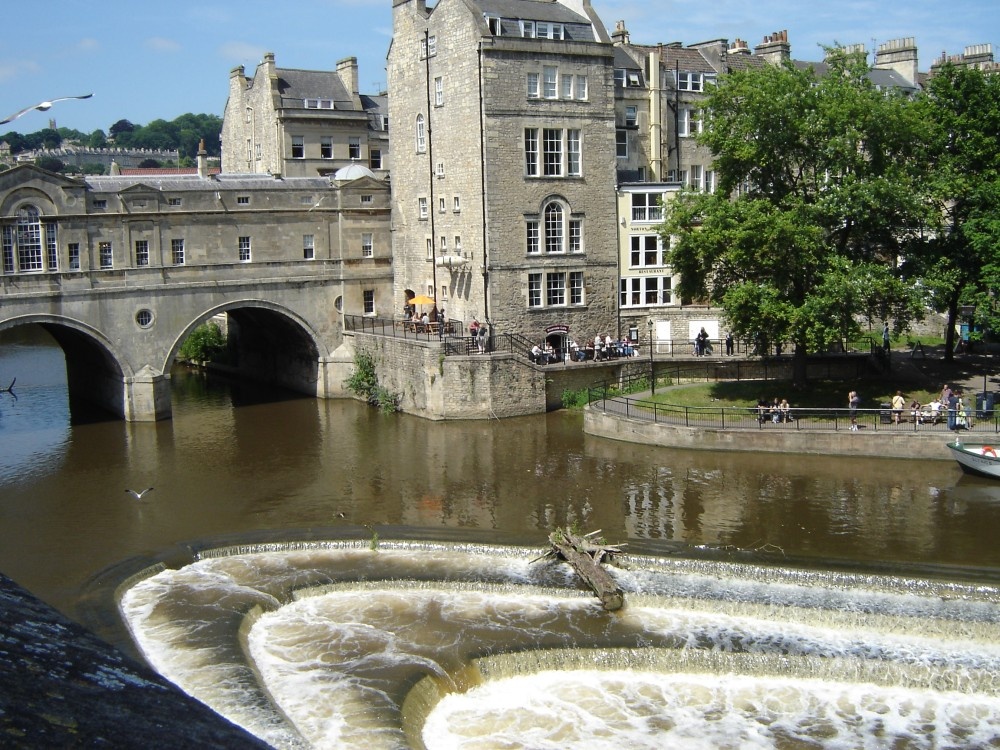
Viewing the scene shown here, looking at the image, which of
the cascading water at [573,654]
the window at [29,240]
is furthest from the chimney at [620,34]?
the cascading water at [573,654]

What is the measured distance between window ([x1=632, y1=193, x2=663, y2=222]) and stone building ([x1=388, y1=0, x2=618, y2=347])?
1.12m

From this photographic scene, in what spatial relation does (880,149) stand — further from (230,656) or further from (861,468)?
(230,656)

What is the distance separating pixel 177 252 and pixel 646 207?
20.8 m

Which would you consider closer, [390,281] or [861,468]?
[861,468]

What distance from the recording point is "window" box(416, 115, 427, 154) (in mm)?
48844

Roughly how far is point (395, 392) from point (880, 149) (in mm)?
21440

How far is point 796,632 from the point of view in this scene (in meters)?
22.7

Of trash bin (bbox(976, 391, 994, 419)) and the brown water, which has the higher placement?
trash bin (bbox(976, 391, 994, 419))

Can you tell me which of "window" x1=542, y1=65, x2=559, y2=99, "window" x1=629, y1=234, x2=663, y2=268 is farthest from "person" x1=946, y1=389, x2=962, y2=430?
"window" x1=542, y1=65, x2=559, y2=99

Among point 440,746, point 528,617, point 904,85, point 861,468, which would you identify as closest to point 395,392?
point 861,468

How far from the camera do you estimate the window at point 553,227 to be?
153 ft

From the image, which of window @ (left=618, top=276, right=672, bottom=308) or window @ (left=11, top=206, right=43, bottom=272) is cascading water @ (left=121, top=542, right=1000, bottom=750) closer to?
window @ (left=11, top=206, right=43, bottom=272)

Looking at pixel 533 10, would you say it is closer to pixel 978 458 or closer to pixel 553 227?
pixel 553 227

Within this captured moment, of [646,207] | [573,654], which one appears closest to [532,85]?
[646,207]
